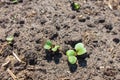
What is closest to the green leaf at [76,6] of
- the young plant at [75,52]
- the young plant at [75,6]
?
the young plant at [75,6]

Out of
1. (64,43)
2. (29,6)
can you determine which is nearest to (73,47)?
(64,43)

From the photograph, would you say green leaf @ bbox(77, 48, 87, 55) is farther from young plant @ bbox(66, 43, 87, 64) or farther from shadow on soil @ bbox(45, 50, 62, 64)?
shadow on soil @ bbox(45, 50, 62, 64)

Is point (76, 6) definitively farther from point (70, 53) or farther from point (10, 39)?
point (10, 39)

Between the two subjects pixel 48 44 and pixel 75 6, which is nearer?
pixel 48 44

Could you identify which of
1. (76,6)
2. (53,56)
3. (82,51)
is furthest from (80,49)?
(76,6)

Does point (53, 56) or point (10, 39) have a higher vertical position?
point (10, 39)

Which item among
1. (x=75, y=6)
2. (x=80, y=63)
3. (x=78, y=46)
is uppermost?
(x=75, y=6)

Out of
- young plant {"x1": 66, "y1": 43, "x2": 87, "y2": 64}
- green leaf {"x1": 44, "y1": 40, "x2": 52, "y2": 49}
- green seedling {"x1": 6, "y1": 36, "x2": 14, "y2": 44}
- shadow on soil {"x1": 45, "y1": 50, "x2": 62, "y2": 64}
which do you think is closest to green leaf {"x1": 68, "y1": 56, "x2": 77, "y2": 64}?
young plant {"x1": 66, "y1": 43, "x2": 87, "y2": 64}

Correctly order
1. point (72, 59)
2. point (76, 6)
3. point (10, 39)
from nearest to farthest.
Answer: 1. point (72, 59)
2. point (10, 39)
3. point (76, 6)
